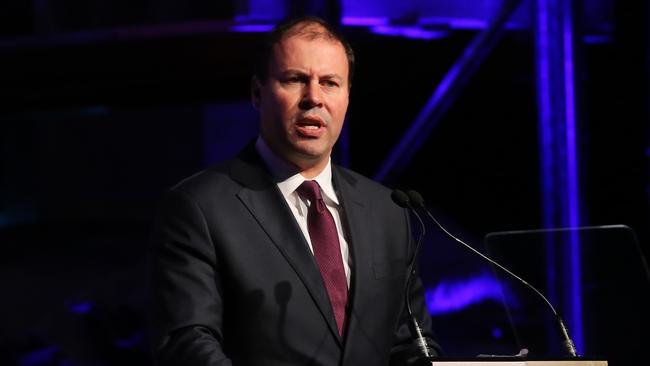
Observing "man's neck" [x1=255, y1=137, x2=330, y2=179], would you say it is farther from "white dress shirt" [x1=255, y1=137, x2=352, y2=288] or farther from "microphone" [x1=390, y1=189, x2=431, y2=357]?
"microphone" [x1=390, y1=189, x2=431, y2=357]

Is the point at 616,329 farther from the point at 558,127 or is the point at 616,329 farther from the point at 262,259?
the point at 558,127

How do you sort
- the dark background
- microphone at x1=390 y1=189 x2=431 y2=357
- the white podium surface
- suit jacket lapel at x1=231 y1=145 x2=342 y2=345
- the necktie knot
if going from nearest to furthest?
the white podium surface, microphone at x1=390 y1=189 x2=431 y2=357, suit jacket lapel at x1=231 y1=145 x2=342 y2=345, the necktie knot, the dark background

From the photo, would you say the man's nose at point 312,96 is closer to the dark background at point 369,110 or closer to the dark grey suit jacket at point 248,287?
the dark grey suit jacket at point 248,287

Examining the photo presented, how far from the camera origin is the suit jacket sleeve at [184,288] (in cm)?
158

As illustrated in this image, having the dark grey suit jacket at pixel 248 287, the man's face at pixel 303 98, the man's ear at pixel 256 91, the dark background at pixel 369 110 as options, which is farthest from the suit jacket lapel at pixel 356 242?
the dark background at pixel 369 110

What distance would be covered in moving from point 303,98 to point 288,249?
296mm

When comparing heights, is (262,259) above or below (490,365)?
above

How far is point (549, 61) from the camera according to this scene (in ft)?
10.9

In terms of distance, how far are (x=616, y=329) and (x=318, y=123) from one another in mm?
739

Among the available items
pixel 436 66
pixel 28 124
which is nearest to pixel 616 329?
pixel 436 66

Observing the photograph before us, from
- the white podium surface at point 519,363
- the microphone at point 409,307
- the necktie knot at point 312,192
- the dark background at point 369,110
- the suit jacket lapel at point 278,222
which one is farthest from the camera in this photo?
the dark background at point 369,110

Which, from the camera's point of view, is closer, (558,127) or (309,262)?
(309,262)

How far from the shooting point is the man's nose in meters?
1.78

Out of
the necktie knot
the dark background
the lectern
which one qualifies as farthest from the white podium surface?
the dark background
